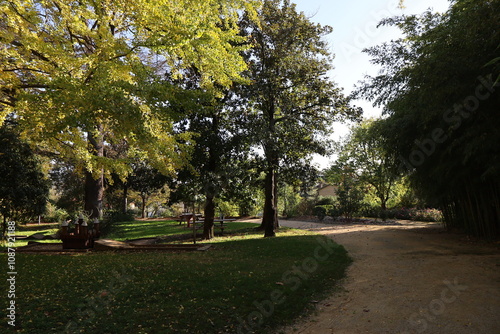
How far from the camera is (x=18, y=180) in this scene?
11766 millimetres

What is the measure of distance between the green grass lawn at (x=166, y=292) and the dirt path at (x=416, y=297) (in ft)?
1.43

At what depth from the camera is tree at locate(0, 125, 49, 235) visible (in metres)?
11.3

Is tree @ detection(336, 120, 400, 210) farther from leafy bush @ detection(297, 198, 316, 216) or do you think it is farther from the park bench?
the park bench

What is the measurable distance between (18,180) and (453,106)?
47.9ft

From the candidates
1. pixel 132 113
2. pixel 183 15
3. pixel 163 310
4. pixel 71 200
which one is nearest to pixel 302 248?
pixel 163 310

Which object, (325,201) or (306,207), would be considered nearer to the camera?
(325,201)

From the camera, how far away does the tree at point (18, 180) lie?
11273 millimetres

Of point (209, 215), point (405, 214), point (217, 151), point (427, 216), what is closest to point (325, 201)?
point (405, 214)

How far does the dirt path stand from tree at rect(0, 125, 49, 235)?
12.0 metres

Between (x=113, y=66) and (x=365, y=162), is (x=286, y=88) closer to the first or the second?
(x=113, y=66)

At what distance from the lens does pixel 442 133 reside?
8273 mm

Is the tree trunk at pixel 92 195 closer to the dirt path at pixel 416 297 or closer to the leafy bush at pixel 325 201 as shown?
the dirt path at pixel 416 297

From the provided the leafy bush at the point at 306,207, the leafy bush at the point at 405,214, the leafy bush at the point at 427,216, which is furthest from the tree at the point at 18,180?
the leafy bush at the point at 427,216

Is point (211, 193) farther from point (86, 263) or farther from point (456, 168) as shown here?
point (456, 168)
